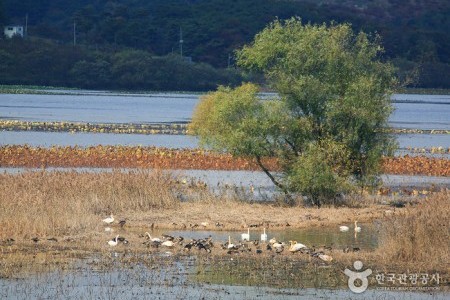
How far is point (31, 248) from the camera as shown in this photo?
859 inches

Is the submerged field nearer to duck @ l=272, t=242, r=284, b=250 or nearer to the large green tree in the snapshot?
duck @ l=272, t=242, r=284, b=250

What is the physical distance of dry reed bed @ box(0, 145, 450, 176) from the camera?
41.2m

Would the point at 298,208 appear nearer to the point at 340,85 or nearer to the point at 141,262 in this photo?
the point at 340,85

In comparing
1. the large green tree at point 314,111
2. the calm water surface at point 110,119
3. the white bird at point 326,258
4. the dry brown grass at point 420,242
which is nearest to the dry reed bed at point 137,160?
the calm water surface at point 110,119

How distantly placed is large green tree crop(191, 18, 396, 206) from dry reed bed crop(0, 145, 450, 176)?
32.6 feet

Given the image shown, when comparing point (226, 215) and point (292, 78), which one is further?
point (292, 78)

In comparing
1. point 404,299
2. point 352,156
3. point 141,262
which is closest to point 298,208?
point 352,156

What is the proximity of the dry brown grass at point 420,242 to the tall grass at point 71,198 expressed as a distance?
6.95 m

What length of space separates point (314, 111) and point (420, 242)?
1034 centimetres

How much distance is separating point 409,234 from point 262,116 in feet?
33.9

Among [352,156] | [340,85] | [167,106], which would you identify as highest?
[340,85]

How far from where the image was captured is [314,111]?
30703 mm

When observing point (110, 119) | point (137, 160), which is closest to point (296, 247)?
point (137, 160)

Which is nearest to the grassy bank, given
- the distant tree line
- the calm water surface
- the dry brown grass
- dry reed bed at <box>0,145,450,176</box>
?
the dry brown grass
